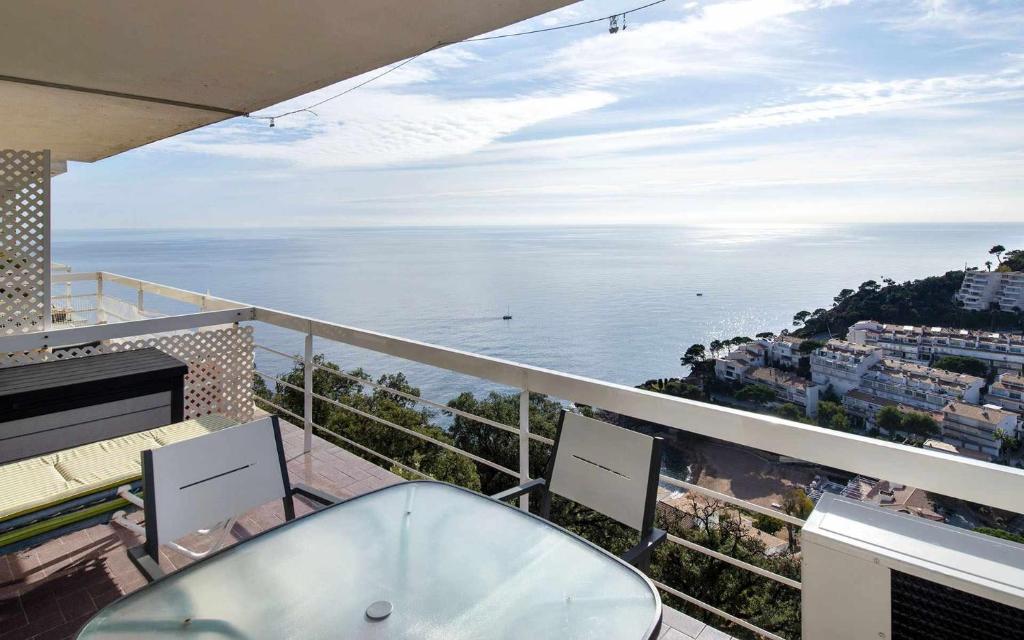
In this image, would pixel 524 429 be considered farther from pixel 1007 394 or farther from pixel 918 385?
pixel 1007 394

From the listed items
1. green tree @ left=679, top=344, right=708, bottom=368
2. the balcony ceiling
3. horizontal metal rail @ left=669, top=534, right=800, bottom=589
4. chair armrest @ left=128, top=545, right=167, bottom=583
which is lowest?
green tree @ left=679, top=344, right=708, bottom=368

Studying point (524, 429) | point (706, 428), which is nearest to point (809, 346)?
point (524, 429)

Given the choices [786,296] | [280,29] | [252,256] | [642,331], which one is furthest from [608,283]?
[252,256]

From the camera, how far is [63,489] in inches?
78.8

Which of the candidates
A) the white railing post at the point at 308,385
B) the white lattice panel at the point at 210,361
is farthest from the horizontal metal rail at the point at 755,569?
the white lattice panel at the point at 210,361

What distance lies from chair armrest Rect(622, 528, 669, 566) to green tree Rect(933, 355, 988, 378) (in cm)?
449

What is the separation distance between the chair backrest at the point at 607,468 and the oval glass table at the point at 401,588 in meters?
0.29

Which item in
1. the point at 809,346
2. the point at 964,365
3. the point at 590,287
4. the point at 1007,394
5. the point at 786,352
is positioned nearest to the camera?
the point at 1007,394

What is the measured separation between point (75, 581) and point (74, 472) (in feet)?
1.44

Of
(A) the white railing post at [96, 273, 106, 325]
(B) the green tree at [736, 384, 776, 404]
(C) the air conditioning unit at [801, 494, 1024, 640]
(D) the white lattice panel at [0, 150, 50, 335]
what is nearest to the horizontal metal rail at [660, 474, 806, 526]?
(C) the air conditioning unit at [801, 494, 1024, 640]

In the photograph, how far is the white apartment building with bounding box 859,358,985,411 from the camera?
14.6ft

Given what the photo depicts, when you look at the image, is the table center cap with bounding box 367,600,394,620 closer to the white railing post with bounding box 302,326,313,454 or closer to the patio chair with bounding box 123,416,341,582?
the patio chair with bounding box 123,416,341,582

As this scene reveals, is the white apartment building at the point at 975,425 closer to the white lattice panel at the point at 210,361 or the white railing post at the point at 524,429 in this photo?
the white railing post at the point at 524,429

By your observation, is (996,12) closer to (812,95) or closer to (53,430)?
(812,95)
